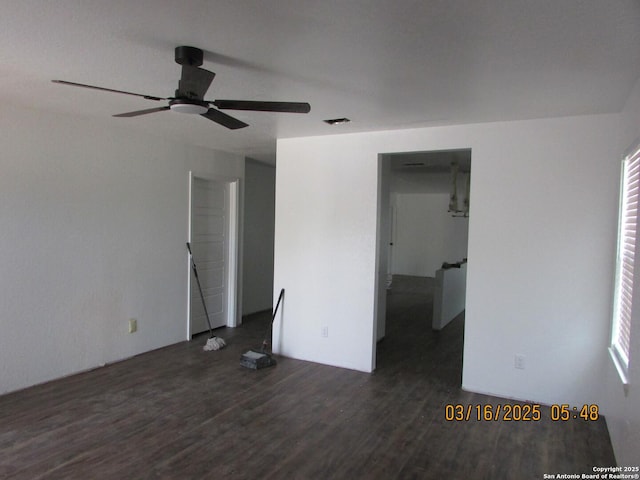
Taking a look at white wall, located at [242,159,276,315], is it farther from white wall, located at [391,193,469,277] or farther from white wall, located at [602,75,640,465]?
white wall, located at [391,193,469,277]

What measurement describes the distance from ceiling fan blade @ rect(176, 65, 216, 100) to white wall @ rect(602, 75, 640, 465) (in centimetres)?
236

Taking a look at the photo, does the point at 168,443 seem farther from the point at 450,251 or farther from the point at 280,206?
the point at 450,251

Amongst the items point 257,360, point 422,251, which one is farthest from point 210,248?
point 422,251

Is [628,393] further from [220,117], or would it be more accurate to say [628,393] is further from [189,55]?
[189,55]

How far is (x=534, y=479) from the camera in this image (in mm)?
2455

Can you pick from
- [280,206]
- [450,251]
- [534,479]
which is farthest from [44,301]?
[450,251]

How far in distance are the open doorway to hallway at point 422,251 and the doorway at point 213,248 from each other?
2046mm

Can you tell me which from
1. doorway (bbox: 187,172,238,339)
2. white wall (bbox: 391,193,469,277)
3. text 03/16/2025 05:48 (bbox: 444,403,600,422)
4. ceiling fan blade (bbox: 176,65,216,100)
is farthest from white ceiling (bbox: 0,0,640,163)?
white wall (bbox: 391,193,469,277)

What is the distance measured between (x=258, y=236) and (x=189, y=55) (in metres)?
4.55

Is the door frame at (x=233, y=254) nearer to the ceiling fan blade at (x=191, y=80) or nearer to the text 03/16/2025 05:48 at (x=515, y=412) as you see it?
the text 03/16/2025 05:48 at (x=515, y=412)

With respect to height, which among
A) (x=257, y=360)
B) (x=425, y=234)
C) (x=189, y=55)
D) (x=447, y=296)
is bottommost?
(x=257, y=360)

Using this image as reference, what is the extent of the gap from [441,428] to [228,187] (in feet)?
13.0

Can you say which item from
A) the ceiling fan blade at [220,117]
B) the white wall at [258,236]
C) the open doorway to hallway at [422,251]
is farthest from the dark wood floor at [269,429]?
the white wall at [258,236]

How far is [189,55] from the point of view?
85.2 inches
